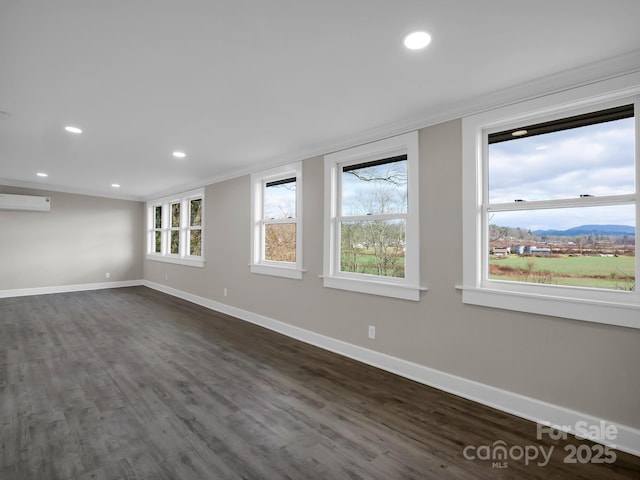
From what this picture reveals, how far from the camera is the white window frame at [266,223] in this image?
408 centimetres

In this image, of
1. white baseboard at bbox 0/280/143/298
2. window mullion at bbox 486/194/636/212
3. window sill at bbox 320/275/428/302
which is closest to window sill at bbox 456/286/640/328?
window sill at bbox 320/275/428/302

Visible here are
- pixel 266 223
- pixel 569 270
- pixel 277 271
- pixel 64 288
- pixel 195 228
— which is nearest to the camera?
pixel 569 270

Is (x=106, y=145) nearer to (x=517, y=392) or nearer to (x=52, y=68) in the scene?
(x=52, y=68)

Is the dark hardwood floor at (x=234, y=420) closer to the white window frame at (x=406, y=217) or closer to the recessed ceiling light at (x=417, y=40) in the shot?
the white window frame at (x=406, y=217)

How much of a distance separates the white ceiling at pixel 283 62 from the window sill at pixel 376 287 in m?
1.53

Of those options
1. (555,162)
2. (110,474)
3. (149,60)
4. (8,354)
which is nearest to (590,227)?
(555,162)

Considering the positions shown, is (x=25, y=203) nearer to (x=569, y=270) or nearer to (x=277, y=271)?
(x=277, y=271)

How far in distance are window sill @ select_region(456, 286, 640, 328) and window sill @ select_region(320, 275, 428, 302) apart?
48 cm

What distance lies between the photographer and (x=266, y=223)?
4715mm

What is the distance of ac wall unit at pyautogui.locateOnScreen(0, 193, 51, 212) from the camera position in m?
6.32

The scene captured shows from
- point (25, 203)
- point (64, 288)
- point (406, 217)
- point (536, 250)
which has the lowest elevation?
point (64, 288)

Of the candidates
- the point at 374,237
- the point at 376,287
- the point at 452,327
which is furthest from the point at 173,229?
the point at 452,327

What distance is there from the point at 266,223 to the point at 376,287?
7.13 feet

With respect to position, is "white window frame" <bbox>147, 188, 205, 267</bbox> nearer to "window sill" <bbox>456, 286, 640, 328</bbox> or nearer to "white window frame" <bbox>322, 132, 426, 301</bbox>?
"white window frame" <bbox>322, 132, 426, 301</bbox>
